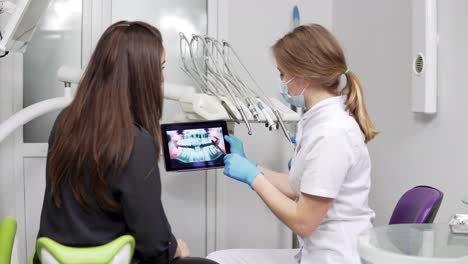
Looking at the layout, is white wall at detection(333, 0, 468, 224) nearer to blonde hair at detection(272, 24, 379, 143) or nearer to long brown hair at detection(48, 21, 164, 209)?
blonde hair at detection(272, 24, 379, 143)

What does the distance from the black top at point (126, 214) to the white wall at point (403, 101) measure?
104cm

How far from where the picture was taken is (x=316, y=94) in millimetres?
1564

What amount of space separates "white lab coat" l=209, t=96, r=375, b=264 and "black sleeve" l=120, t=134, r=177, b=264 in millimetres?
387

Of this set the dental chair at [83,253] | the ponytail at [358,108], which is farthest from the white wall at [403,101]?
the dental chair at [83,253]

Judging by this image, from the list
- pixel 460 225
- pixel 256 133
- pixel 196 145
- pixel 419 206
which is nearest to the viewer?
pixel 460 225

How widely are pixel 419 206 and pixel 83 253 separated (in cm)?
88

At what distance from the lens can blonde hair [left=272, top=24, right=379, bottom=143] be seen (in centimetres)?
149

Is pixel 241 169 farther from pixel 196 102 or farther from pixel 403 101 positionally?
pixel 403 101

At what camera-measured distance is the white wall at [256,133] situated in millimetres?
2713

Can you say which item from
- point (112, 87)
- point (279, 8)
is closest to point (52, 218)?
point (112, 87)

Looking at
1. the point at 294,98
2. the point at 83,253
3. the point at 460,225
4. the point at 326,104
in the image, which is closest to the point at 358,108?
the point at 326,104

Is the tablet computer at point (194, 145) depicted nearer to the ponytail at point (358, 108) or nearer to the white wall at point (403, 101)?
the ponytail at point (358, 108)

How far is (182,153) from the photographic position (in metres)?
1.83

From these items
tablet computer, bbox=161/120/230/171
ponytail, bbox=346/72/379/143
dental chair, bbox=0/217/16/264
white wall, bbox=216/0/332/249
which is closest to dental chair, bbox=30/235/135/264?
dental chair, bbox=0/217/16/264
